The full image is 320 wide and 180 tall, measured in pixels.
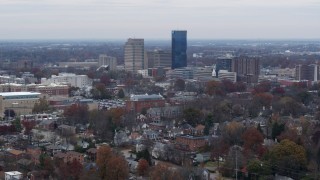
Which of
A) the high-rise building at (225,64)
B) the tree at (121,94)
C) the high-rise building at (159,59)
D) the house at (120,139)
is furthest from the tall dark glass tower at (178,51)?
the house at (120,139)

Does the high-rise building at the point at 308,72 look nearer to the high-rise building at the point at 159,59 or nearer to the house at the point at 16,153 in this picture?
the high-rise building at the point at 159,59

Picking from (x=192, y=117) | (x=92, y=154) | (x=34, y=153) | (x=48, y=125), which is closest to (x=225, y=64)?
(x=192, y=117)

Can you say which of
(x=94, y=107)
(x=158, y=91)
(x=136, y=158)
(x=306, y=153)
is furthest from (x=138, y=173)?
(x=158, y=91)

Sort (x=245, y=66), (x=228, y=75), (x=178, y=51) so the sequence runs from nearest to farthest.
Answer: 1. (x=228, y=75)
2. (x=245, y=66)
3. (x=178, y=51)

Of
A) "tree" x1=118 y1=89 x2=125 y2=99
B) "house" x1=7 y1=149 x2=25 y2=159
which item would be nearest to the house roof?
"house" x1=7 y1=149 x2=25 y2=159

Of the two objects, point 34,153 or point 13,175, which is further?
point 34,153

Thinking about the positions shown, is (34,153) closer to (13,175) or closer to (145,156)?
(13,175)

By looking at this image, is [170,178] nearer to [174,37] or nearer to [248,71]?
[248,71]
